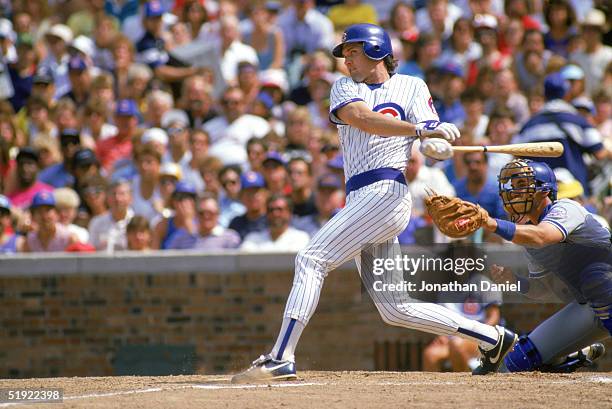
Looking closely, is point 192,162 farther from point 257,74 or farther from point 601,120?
point 601,120

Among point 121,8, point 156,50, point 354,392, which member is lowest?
point 354,392

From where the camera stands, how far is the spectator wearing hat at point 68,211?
10008mm

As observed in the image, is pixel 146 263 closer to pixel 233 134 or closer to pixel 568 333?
pixel 233 134

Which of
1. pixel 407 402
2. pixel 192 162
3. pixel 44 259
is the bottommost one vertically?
pixel 407 402

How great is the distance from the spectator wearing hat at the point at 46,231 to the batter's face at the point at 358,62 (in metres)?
4.28

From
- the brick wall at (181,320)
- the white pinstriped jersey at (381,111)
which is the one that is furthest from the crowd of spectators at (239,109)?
the white pinstriped jersey at (381,111)

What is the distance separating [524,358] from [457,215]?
1.43m

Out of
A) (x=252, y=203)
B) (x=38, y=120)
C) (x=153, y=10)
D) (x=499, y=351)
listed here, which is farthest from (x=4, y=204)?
(x=499, y=351)

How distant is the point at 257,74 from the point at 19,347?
4.17 m

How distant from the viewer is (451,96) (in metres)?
11.1

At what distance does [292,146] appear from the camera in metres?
11.0

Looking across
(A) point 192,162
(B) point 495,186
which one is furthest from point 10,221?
(B) point 495,186

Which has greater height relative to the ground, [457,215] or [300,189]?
[300,189]

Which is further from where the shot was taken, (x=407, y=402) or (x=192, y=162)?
(x=192, y=162)
